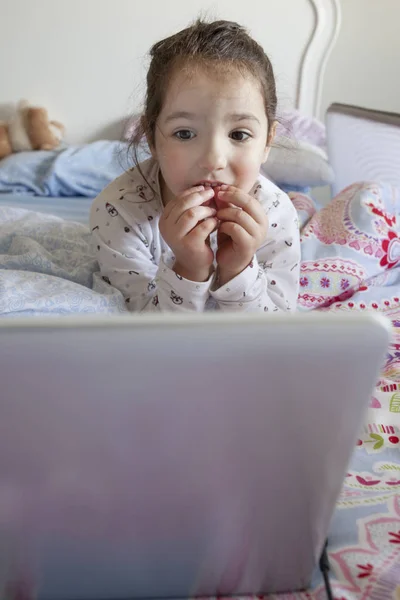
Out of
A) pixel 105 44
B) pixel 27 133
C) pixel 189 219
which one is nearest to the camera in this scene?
pixel 189 219

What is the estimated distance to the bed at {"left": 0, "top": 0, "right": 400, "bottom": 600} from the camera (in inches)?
25.4

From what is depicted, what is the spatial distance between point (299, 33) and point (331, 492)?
2.41 metres

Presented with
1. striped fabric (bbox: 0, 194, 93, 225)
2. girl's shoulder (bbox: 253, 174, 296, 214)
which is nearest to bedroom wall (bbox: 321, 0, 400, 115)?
striped fabric (bbox: 0, 194, 93, 225)

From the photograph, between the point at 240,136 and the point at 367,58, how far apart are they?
2.08 m

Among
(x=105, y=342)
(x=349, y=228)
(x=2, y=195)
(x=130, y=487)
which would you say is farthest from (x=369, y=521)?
(x=2, y=195)

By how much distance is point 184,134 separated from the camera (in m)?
0.83

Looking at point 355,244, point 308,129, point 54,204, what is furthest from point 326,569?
point 308,129

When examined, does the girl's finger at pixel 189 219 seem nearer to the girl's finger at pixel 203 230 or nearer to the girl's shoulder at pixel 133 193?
the girl's finger at pixel 203 230

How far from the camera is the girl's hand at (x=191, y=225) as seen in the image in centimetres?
79

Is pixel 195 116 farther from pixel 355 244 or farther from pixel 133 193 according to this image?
pixel 355 244

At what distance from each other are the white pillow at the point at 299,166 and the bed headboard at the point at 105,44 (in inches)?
20.5


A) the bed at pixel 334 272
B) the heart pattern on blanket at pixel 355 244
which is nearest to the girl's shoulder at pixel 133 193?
the bed at pixel 334 272

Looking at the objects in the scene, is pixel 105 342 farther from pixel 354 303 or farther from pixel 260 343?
pixel 354 303

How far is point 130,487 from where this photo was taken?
1.51 ft
